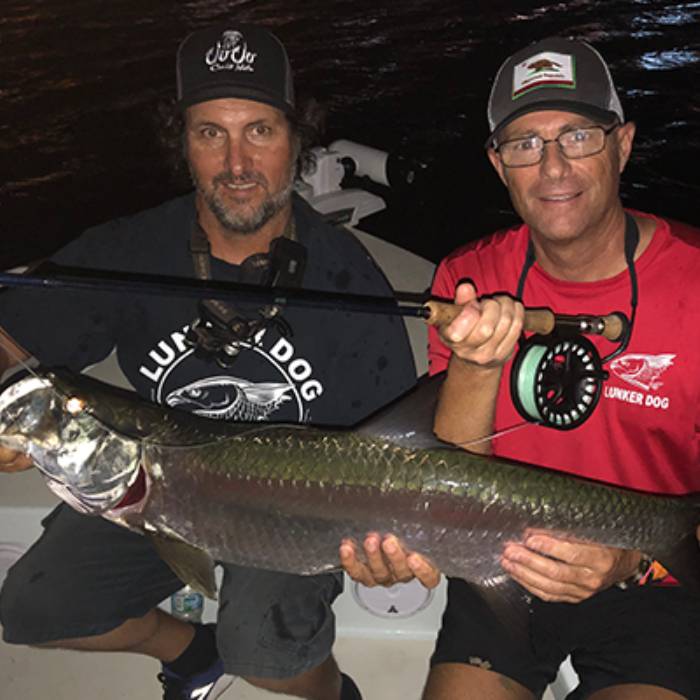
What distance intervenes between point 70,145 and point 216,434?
13603 mm

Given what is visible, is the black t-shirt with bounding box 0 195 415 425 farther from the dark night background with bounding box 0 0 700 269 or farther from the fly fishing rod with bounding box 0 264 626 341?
the dark night background with bounding box 0 0 700 269

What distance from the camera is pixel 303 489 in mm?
2770

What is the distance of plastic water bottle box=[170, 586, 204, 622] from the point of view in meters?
3.84

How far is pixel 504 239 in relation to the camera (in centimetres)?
335

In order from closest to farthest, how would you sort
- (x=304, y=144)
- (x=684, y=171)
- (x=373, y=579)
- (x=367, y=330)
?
(x=373, y=579) → (x=367, y=330) → (x=304, y=144) → (x=684, y=171)

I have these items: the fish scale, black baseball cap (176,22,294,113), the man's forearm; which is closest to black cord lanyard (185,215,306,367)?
the fish scale

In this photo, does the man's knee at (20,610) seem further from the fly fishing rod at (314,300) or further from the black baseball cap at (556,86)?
the black baseball cap at (556,86)

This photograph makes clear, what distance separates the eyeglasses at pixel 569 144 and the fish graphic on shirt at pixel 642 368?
754mm

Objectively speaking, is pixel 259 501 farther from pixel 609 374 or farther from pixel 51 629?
pixel 609 374

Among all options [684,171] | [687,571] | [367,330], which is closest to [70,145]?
[684,171]

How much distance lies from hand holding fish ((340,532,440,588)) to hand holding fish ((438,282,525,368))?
67 cm

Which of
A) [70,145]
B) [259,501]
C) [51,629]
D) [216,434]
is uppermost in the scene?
[216,434]

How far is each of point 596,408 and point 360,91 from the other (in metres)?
14.7

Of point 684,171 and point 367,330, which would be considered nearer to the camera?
point 367,330
